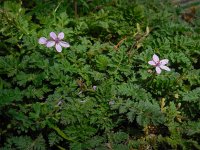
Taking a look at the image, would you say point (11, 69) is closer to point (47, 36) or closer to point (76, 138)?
point (47, 36)

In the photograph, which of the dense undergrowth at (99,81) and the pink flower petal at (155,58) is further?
the pink flower petal at (155,58)

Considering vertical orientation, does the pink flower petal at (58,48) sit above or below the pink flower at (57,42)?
below

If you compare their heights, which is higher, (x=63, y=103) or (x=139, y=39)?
(x=139, y=39)

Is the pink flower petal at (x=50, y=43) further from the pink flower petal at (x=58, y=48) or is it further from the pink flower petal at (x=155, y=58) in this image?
the pink flower petal at (x=155, y=58)

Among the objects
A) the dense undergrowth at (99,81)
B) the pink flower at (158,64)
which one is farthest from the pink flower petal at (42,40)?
the pink flower at (158,64)

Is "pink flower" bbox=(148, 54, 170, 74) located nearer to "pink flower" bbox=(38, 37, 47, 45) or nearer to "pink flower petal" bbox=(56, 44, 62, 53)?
"pink flower petal" bbox=(56, 44, 62, 53)

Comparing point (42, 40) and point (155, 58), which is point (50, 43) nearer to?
point (42, 40)

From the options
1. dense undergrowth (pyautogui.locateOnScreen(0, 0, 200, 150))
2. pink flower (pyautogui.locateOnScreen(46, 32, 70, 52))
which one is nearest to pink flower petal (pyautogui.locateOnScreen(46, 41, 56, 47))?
pink flower (pyautogui.locateOnScreen(46, 32, 70, 52))

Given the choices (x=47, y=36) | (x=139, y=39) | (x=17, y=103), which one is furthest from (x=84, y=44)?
(x=17, y=103)
